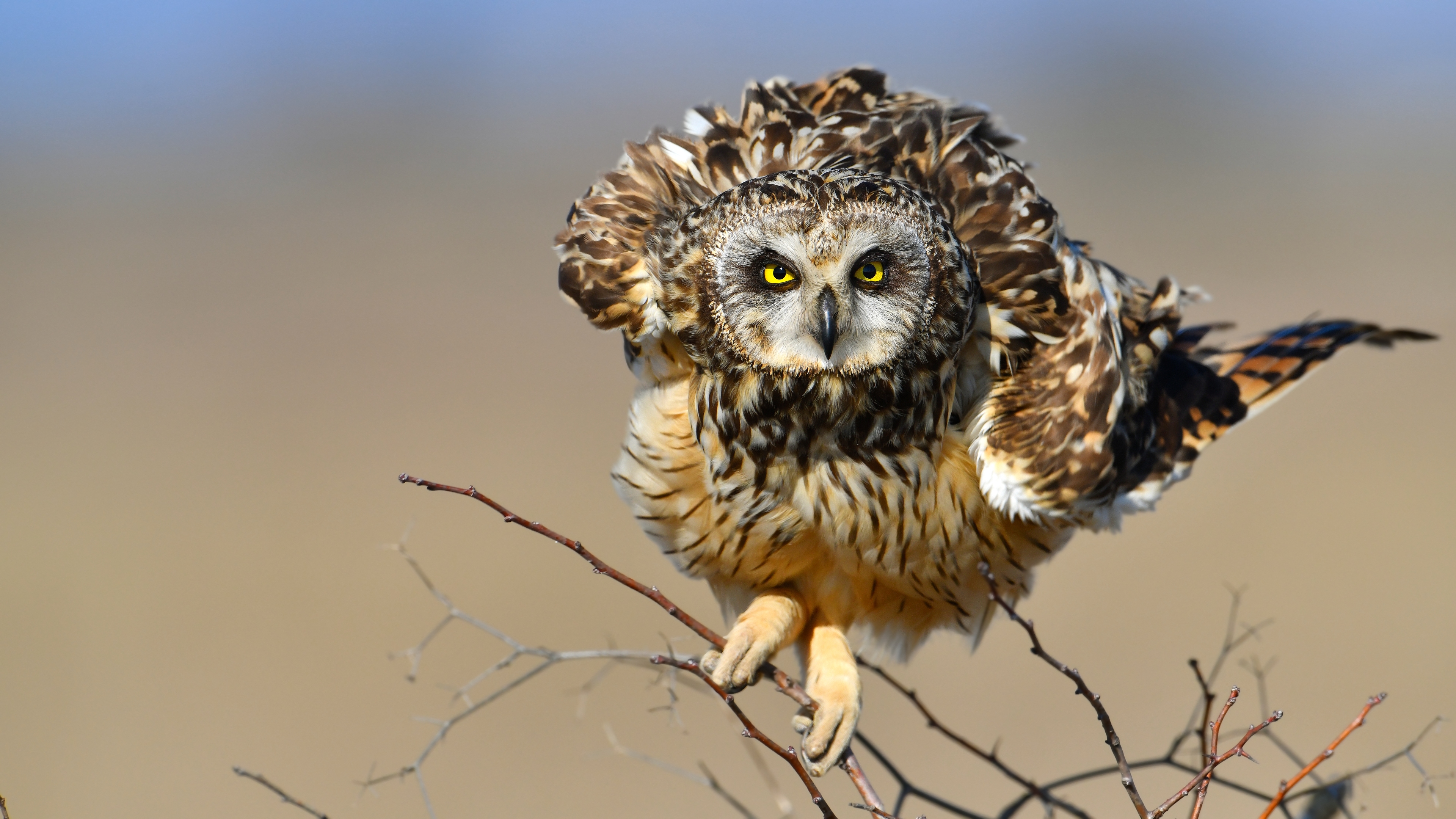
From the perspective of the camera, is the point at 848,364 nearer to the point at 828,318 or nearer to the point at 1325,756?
the point at 828,318

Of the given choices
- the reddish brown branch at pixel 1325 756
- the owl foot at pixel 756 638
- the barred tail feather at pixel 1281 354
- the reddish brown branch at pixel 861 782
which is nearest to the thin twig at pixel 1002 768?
the reddish brown branch at pixel 861 782

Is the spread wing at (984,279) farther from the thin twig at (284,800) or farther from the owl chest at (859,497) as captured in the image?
the thin twig at (284,800)

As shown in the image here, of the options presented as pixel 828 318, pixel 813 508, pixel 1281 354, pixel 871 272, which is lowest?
pixel 813 508

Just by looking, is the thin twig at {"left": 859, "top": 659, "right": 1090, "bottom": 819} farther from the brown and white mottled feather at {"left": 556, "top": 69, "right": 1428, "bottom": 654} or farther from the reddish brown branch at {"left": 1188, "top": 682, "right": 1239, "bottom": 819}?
the brown and white mottled feather at {"left": 556, "top": 69, "right": 1428, "bottom": 654}

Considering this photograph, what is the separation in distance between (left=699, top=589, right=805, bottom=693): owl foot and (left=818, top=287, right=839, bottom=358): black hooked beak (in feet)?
2.24

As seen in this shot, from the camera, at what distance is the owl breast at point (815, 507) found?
276cm

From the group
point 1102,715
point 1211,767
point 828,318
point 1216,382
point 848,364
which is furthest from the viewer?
point 1216,382

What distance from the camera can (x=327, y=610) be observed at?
10.4m

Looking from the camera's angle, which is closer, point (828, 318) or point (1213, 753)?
point (1213, 753)

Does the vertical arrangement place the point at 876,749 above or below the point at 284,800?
above

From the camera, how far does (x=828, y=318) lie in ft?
7.98

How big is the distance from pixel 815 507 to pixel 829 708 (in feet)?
1.53

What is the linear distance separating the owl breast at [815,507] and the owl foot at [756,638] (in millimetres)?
67

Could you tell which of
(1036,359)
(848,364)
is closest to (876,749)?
(848,364)
